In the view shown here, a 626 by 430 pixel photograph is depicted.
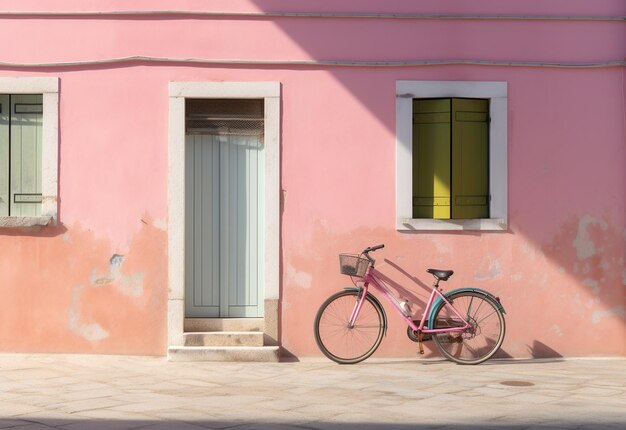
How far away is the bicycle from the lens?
11.4m

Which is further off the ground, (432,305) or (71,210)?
(71,210)

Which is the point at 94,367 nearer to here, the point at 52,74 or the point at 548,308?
the point at 52,74

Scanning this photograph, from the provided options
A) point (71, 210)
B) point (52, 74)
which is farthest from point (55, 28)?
point (71, 210)

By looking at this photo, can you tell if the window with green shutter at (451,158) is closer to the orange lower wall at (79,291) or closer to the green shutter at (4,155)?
the orange lower wall at (79,291)

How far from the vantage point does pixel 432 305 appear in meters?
11.5

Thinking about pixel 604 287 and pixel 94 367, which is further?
pixel 604 287

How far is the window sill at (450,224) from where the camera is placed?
1175cm

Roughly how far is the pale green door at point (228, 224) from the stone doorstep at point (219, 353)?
639 millimetres

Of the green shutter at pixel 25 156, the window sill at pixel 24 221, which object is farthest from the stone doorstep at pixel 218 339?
the green shutter at pixel 25 156

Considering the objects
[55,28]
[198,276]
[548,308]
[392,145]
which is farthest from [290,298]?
[55,28]

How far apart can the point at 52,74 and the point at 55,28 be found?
47cm

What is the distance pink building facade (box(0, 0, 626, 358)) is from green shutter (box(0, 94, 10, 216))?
0.63ft

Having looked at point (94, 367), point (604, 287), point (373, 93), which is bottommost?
point (94, 367)

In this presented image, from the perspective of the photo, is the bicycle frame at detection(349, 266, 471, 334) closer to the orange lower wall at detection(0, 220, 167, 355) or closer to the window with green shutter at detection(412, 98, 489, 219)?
the window with green shutter at detection(412, 98, 489, 219)
